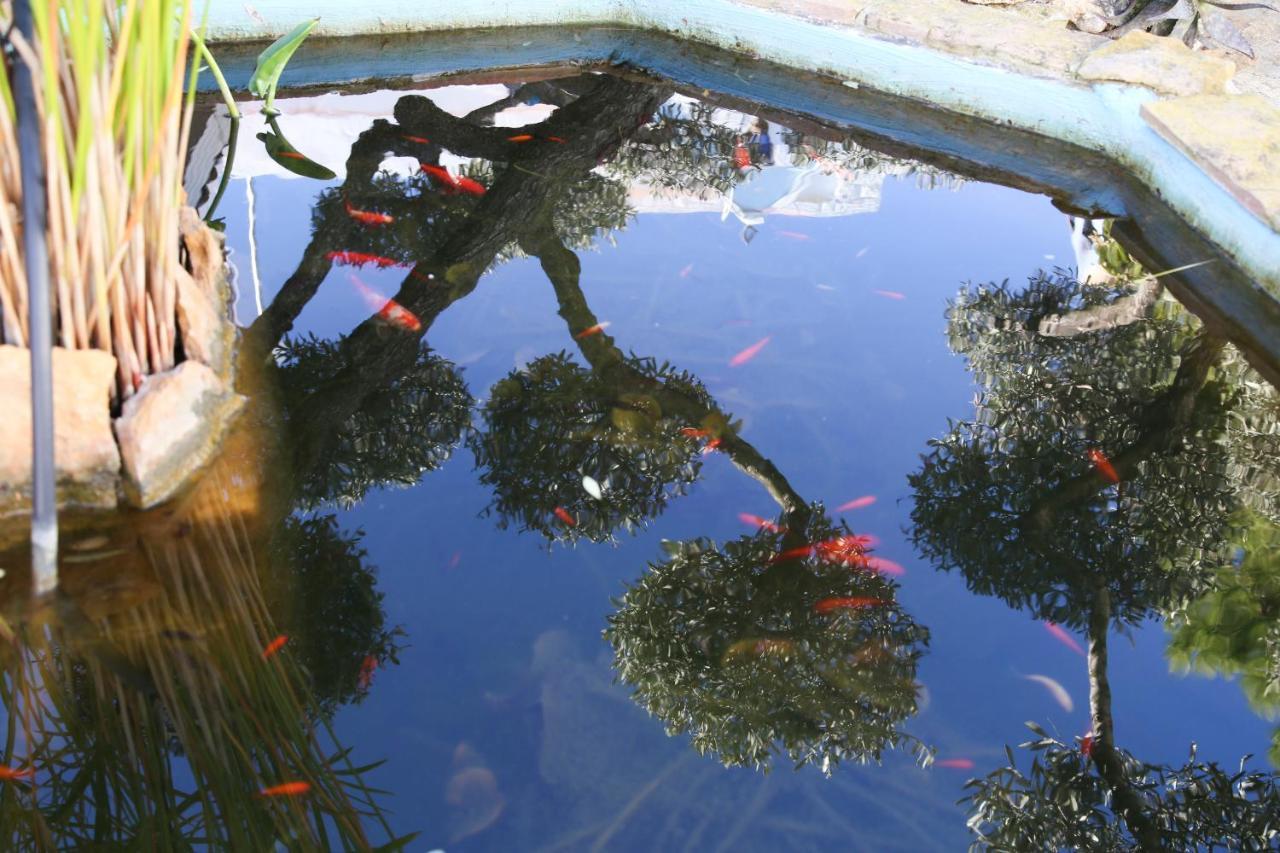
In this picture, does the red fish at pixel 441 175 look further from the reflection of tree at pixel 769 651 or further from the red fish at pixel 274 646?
the red fish at pixel 274 646

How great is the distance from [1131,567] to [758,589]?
0.71m

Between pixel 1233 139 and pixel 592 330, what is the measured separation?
166cm

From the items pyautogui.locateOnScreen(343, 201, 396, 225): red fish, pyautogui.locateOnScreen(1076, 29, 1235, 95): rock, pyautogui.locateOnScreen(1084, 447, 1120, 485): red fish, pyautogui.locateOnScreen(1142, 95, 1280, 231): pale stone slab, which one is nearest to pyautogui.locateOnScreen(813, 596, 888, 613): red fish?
pyautogui.locateOnScreen(1084, 447, 1120, 485): red fish

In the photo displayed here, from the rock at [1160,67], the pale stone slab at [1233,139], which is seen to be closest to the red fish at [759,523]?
the pale stone slab at [1233,139]

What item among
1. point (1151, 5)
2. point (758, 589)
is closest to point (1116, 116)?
point (1151, 5)

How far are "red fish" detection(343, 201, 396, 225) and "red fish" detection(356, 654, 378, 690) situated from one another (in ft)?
4.63

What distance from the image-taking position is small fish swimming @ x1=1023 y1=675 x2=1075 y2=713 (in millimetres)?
1726

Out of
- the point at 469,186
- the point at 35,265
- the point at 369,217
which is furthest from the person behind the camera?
the point at 469,186

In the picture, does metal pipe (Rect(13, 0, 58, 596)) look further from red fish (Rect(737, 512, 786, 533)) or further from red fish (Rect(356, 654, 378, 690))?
red fish (Rect(737, 512, 786, 533))

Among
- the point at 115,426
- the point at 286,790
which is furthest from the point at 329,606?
the point at 115,426

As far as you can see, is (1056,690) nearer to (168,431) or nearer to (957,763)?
(957,763)

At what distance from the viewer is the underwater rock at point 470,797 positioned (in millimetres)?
1479

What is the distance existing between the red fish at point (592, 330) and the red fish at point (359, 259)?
0.51 meters

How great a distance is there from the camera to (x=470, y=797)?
1521mm
